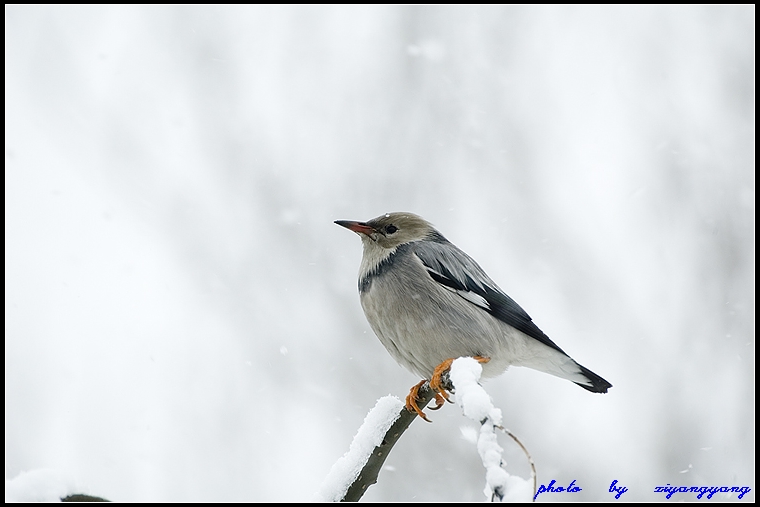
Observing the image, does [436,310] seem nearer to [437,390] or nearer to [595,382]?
[437,390]

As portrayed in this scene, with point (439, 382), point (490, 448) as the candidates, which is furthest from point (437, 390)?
point (490, 448)

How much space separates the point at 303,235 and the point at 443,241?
4.10 metres

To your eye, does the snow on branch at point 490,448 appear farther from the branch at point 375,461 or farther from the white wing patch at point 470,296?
the white wing patch at point 470,296

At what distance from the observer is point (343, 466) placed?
83.5 inches

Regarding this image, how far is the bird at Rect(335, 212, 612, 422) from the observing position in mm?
3697

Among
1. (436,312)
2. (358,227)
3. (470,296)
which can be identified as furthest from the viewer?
(358,227)

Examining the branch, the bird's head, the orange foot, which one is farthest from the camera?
the bird's head

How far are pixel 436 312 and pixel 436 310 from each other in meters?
0.01

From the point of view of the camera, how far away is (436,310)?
3762mm

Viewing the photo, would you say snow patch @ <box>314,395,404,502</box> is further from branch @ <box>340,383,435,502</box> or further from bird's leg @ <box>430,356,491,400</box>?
bird's leg @ <box>430,356,491,400</box>

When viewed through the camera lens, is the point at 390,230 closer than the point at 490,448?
No

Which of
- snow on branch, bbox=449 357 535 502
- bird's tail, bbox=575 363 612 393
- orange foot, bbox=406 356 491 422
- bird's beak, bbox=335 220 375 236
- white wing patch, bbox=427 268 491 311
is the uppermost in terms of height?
bird's beak, bbox=335 220 375 236

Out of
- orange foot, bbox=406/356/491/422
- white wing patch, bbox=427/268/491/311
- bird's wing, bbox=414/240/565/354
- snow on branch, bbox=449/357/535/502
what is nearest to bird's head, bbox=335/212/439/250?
bird's wing, bbox=414/240/565/354

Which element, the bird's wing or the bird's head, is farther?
the bird's head
